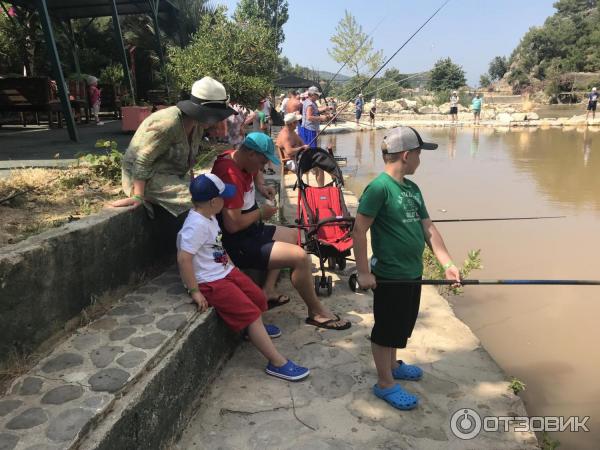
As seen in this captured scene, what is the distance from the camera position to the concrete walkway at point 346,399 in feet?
8.78

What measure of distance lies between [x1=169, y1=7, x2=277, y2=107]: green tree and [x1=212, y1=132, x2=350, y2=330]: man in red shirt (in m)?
5.30

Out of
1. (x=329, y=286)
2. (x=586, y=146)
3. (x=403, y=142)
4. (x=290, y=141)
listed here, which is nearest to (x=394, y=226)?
(x=403, y=142)

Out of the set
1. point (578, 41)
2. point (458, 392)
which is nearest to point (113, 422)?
point (458, 392)

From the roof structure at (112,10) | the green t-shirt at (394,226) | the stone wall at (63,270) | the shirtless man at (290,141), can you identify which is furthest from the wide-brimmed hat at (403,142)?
the roof structure at (112,10)

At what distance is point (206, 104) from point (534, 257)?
14.8 ft

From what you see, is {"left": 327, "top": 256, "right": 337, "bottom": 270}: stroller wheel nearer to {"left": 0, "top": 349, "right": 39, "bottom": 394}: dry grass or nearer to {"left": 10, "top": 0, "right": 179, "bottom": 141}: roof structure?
{"left": 0, "top": 349, "right": 39, "bottom": 394}: dry grass

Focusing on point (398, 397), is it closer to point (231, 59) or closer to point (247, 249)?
point (247, 249)

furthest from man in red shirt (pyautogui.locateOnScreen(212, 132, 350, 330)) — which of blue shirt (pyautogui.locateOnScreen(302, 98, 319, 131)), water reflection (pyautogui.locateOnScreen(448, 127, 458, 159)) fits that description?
water reflection (pyautogui.locateOnScreen(448, 127, 458, 159))

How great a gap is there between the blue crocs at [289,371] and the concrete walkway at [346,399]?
4 cm

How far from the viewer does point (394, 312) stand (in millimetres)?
2789

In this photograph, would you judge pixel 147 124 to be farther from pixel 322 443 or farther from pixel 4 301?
pixel 322 443

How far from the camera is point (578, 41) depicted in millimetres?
44375

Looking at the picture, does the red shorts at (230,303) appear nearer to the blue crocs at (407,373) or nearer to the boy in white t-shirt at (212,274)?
the boy in white t-shirt at (212,274)

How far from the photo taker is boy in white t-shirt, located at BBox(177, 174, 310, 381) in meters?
3.01
